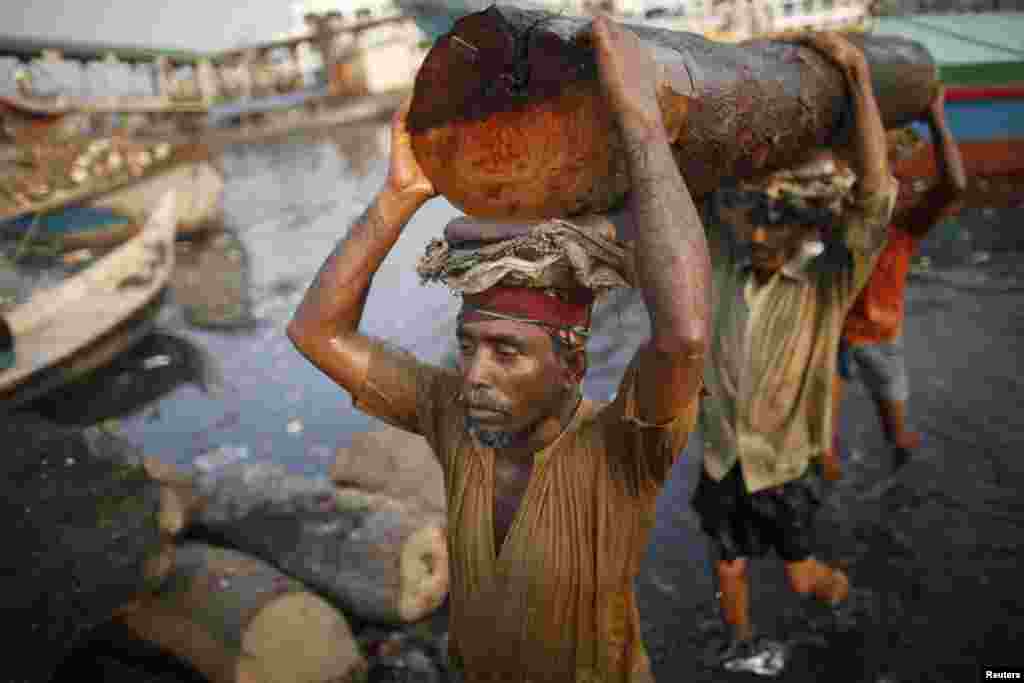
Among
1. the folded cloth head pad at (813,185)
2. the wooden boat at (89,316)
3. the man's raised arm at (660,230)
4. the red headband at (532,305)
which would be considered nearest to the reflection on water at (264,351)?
the wooden boat at (89,316)

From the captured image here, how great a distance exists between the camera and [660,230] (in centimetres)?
120

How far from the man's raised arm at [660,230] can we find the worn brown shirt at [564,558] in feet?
0.93

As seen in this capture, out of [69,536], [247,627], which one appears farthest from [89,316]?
[247,627]

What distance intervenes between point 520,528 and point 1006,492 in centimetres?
367

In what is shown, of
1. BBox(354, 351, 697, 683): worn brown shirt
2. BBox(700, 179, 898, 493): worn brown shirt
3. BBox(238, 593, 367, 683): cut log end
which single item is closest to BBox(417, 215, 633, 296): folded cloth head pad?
BBox(354, 351, 697, 683): worn brown shirt

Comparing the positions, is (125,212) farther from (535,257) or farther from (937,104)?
(535,257)

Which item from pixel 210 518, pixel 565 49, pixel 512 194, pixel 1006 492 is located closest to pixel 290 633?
pixel 210 518

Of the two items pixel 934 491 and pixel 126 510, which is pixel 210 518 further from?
pixel 934 491

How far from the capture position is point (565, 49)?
4.10 ft

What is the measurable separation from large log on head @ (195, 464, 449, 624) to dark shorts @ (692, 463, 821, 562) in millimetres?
1363

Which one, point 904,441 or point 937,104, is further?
point 904,441

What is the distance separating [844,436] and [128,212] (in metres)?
11.8

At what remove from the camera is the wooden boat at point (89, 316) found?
643 centimetres

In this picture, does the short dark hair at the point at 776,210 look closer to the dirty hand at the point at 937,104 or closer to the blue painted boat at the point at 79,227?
the dirty hand at the point at 937,104
